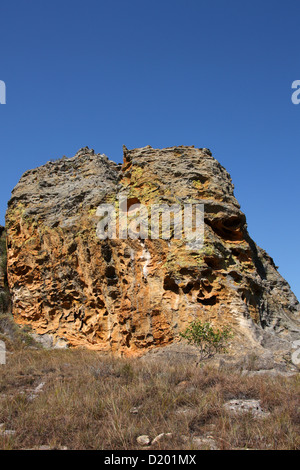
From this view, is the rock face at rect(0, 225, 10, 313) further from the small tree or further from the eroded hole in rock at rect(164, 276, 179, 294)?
the small tree

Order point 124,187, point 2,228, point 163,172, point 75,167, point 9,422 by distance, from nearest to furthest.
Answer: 1. point 9,422
2. point 163,172
3. point 124,187
4. point 75,167
5. point 2,228

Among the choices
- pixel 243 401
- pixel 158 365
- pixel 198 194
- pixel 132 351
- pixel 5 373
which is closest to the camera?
pixel 243 401

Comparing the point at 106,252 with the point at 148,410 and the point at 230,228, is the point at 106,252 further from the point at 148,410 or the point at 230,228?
the point at 148,410

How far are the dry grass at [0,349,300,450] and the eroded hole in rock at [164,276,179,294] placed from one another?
3.97 m

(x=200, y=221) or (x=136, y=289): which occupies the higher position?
(x=200, y=221)

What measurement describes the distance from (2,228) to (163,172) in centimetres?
1197

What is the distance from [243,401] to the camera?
5953 millimetres

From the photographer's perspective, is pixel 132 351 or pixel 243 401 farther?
pixel 132 351

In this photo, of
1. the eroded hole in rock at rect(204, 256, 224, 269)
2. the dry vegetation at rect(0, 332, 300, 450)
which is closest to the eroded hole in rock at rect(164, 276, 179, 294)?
the eroded hole in rock at rect(204, 256, 224, 269)

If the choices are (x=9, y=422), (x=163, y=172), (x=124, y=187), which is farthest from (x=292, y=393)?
(x=124, y=187)

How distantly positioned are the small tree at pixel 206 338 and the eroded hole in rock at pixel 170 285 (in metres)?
1.60

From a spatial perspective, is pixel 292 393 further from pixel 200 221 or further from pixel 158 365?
pixel 200 221

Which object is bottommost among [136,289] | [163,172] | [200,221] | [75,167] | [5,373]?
[5,373]

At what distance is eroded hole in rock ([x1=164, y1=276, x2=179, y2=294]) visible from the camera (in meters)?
11.9
